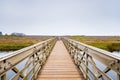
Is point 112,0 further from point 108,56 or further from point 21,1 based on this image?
point 108,56

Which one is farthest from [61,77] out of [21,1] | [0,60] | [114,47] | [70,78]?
[114,47]

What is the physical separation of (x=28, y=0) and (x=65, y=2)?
4.61 meters

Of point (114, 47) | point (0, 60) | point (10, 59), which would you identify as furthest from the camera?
point (114, 47)

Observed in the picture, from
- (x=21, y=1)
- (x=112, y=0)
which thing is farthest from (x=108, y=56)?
(x=112, y=0)

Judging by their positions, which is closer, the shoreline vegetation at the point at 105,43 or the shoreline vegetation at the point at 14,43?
the shoreline vegetation at the point at 105,43

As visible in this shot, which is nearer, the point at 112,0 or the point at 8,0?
the point at 8,0

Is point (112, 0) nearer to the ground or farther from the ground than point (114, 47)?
farther from the ground

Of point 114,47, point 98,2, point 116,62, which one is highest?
point 98,2

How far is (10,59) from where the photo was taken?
2.64 m

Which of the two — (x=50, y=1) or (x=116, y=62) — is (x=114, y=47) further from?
(x=116, y=62)

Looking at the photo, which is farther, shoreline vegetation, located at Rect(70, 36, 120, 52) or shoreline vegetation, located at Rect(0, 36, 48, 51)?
shoreline vegetation, located at Rect(0, 36, 48, 51)

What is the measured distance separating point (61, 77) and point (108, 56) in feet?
8.53

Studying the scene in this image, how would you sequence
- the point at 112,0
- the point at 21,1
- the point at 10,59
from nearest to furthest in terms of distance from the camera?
the point at 10,59, the point at 21,1, the point at 112,0

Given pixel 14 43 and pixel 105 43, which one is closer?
pixel 105 43
